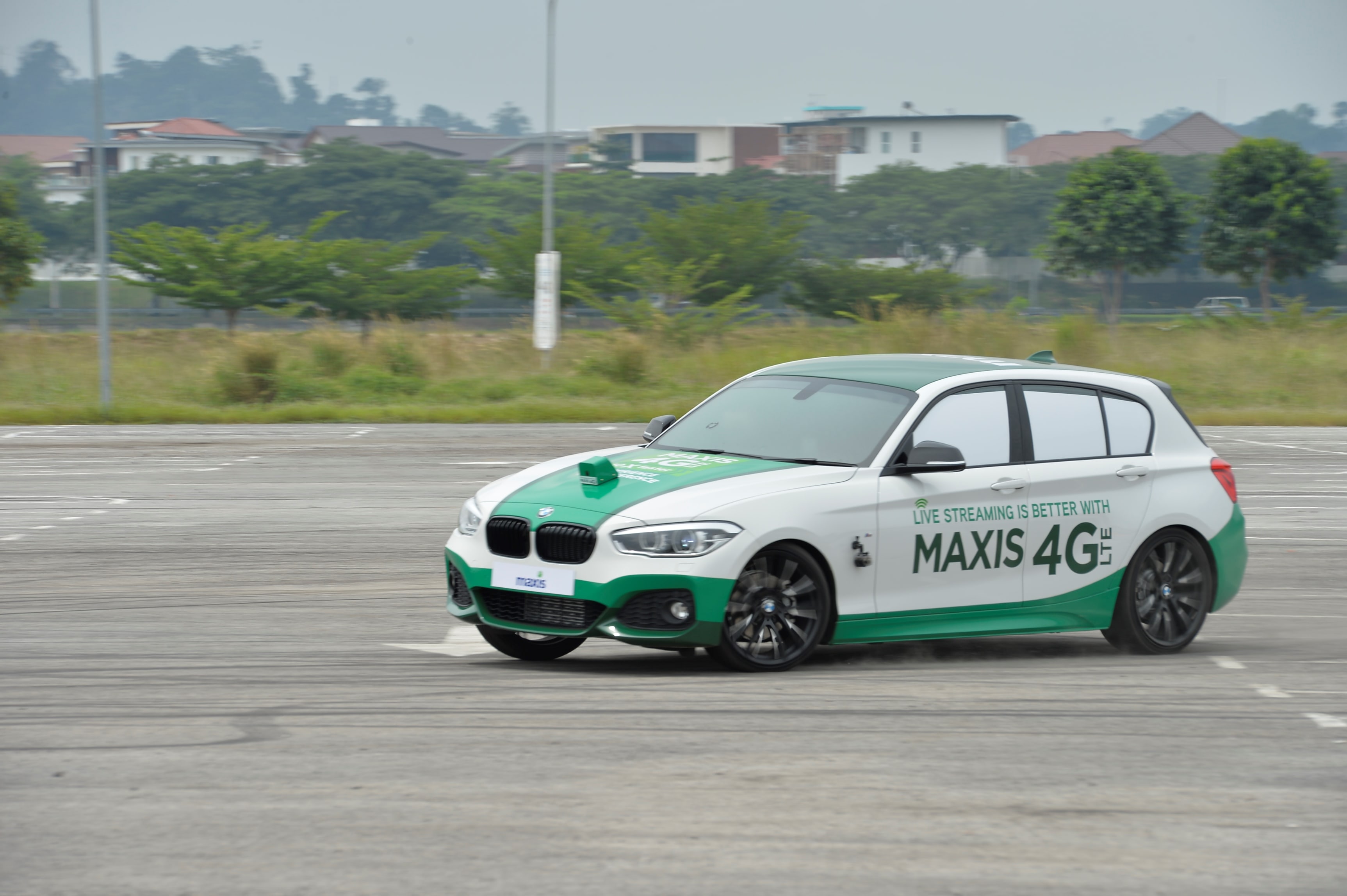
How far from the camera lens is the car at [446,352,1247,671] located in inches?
280

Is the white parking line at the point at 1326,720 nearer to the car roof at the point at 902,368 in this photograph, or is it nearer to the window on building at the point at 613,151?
the car roof at the point at 902,368

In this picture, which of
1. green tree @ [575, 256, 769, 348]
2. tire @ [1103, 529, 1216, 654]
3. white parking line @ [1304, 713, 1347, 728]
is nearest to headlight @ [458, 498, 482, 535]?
tire @ [1103, 529, 1216, 654]

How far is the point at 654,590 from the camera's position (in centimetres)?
703

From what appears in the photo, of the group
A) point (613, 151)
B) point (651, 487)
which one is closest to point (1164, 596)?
point (651, 487)

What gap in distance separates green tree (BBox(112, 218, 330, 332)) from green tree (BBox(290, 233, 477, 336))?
2.91ft

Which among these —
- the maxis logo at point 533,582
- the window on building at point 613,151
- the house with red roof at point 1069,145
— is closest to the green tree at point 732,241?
the maxis logo at point 533,582

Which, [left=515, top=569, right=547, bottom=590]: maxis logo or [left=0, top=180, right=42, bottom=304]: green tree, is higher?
[left=0, top=180, right=42, bottom=304]: green tree

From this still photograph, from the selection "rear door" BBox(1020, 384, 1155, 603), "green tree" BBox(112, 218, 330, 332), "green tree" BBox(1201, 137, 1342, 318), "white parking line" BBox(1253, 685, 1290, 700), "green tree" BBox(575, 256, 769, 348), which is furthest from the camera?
"green tree" BBox(1201, 137, 1342, 318)

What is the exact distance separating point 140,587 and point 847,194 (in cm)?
8468

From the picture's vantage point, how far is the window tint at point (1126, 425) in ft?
28.0

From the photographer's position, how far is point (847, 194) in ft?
303

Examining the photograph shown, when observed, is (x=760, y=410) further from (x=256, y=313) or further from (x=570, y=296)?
(x=256, y=313)

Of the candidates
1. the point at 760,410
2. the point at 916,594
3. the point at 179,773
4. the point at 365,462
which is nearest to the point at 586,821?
the point at 179,773

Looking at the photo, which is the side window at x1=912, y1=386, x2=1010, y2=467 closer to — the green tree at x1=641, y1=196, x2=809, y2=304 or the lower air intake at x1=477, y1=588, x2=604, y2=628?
the lower air intake at x1=477, y1=588, x2=604, y2=628
